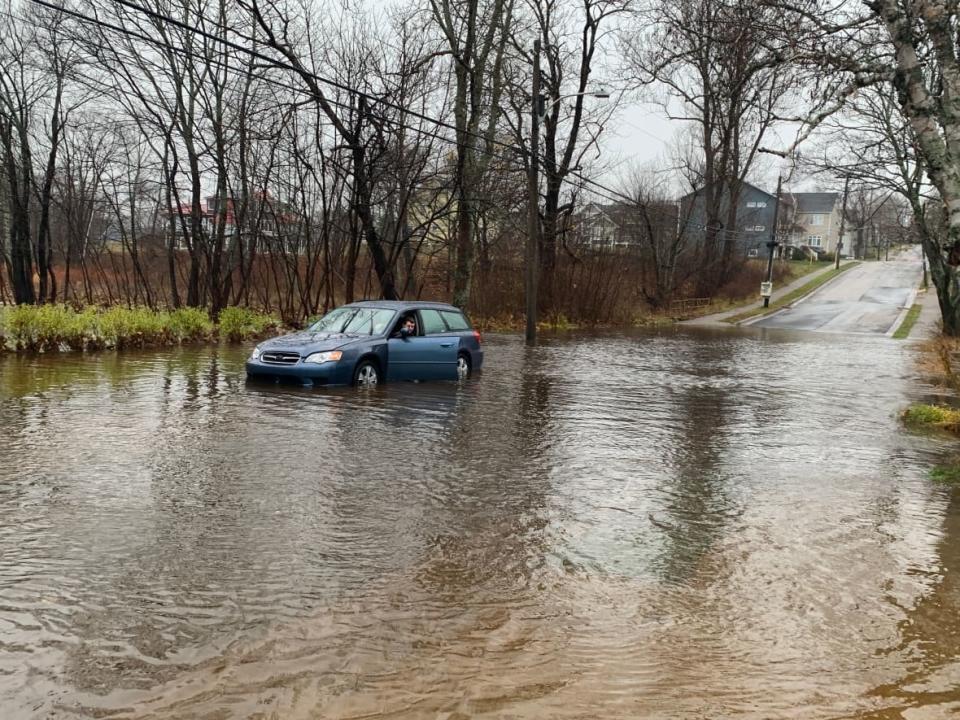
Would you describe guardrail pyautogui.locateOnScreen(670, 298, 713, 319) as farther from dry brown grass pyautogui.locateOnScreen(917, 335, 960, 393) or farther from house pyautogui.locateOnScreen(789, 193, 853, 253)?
house pyautogui.locateOnScreen(789, 193, 853, 253)

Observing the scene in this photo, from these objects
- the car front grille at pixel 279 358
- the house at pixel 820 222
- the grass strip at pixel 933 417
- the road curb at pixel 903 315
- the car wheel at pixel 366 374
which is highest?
the house at pixel 820 222

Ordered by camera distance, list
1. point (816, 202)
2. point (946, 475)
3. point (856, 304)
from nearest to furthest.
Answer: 1. point (946, 475)
2. point (856, 304)
3. point (816, 202)

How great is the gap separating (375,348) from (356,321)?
87 centimetres

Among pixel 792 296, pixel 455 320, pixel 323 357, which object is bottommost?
pixel 323 357

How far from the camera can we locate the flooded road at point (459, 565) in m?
3.72

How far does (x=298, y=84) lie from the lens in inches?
881

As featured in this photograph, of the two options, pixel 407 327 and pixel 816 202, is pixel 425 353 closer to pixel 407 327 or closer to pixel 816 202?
pixel 407 327

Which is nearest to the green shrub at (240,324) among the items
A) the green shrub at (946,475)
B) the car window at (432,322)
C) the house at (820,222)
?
the car window at (432,322)

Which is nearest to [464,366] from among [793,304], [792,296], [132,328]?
[132,328]

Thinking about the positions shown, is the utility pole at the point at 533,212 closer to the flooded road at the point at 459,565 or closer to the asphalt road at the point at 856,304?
the flooded road at the point at 459,565

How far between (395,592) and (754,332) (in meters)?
34.0

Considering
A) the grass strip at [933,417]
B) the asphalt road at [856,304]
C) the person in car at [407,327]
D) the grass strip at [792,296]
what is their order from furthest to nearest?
the grass strip at [792,296] < the asphalt road at [856,304] < the person in car at [407,327] < the grass strip at [933,417]

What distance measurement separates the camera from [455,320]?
15797 mm

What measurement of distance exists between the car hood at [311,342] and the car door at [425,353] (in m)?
0.79
